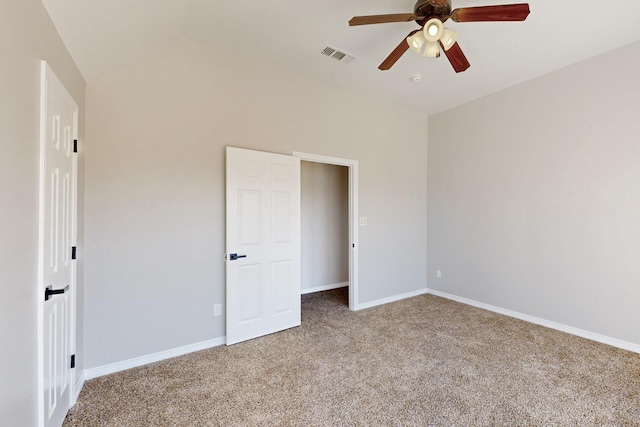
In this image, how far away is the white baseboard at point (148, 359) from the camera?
7.82 feet

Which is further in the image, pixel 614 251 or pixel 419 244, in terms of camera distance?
pixel 419 244

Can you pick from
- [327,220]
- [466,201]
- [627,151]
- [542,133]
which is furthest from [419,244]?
[627,151]

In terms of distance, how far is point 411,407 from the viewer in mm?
2008

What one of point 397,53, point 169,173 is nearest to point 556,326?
point 397,53

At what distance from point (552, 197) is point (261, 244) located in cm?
348

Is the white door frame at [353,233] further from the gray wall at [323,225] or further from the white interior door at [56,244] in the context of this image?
the white interior door at [56,244]

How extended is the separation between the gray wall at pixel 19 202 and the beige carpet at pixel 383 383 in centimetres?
89

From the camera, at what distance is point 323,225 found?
16.9 feet

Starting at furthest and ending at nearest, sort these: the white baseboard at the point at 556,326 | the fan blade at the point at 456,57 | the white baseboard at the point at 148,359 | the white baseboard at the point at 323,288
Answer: the white baseboard at the point at 323,288
the white baseboard at the point at 556,326
the white baseboard at the point at 148,359
the fan blade at the point at 456,57

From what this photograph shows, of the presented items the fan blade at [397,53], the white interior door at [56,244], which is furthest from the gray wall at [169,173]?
the fan blade at [397,53]

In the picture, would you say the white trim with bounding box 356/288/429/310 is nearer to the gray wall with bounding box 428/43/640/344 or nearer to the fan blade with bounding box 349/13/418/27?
the gray wall with bounding box 428/43/640/344

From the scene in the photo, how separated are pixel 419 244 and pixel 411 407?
306 centimetres

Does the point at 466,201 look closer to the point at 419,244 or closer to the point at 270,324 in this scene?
the point at 419,244

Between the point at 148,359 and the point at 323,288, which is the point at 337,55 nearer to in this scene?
the point at 148,359
